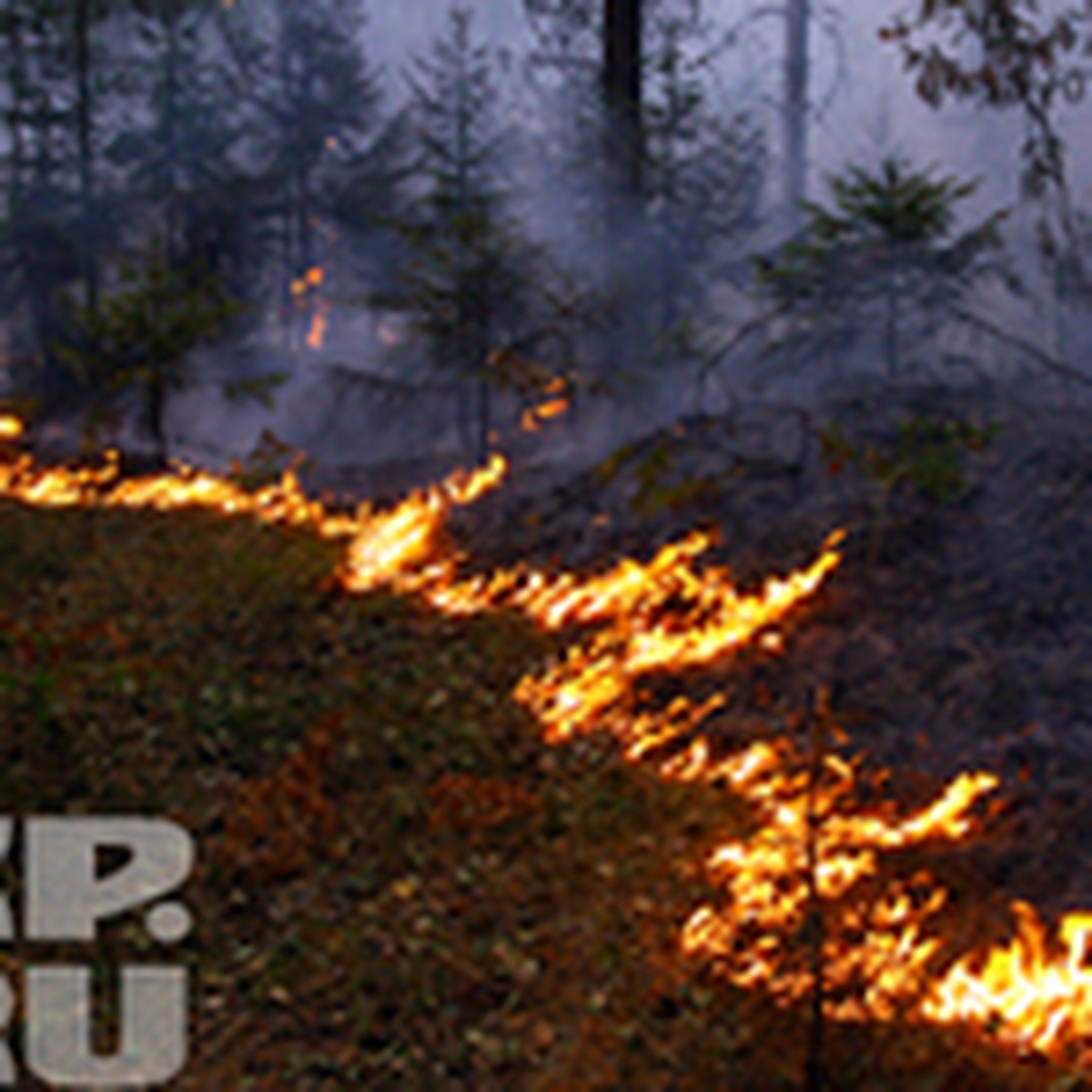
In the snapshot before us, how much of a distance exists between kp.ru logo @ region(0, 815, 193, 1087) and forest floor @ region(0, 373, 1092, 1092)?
112mm

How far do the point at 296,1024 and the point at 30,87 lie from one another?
2212 cm

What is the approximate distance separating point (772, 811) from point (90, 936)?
2.95 metres

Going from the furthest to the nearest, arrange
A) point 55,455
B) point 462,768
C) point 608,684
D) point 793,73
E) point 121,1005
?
point 793,73 < point 55,455 < point 608,684 < point 462,768 < point 121,1005

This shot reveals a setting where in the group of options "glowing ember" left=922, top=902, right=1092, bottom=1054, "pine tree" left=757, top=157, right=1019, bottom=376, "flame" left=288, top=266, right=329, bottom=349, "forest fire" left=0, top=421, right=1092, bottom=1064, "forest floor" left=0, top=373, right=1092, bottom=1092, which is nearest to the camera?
"glowing ember" left=922, top=902, right=1092, bottom=1054

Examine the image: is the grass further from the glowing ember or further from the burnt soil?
the burnt soil

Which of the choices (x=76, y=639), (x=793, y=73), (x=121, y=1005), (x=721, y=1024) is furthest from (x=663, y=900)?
(x=793, y=73)

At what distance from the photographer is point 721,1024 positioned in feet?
12.8

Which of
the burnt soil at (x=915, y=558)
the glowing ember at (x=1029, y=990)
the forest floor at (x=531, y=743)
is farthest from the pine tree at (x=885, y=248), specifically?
the glowing ember at (x=1029, y=990)

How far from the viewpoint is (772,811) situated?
16.6ft

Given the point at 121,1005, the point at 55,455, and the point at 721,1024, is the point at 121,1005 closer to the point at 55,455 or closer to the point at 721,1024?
the point at 721,1024

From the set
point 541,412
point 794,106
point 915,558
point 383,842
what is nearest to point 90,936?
point 383,842

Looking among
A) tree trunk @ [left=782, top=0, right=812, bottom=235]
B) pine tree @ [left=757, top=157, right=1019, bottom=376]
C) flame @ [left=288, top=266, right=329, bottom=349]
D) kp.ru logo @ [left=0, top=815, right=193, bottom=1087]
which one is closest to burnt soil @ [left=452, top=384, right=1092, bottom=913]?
pine tree @ [left=757, top=157, right=1019, bottom=376]

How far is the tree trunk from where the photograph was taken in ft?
84.9

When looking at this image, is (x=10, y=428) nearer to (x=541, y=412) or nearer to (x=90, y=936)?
(x=541, y=412)
